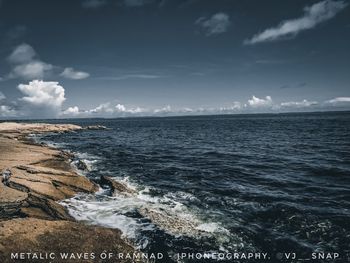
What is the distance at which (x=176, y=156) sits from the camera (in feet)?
117

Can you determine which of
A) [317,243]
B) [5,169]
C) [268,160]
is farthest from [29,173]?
[268,160]

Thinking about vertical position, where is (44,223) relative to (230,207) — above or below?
above

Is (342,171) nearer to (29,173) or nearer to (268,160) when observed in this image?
(268,160)

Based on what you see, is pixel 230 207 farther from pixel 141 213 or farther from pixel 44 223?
pixel 44 223

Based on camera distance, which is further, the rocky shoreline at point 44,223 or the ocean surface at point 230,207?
the ocean surface at point 230,207

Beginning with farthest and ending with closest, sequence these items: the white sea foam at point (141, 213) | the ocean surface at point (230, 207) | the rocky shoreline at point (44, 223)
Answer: the white sea foam at point (141, 213) → the ocean surface at point (230, 207) → the rocky shoreline at point (44, 223)

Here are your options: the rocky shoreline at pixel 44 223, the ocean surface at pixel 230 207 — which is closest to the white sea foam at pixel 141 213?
the ocean surface at pixel 230 207

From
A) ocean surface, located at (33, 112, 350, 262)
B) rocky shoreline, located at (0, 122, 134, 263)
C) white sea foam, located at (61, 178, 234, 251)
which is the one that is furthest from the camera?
white sea foam, located at (61, 178, 234, 251)

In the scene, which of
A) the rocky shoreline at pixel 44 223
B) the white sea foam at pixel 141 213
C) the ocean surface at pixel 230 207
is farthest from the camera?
the white sea foam at pixel 141 213

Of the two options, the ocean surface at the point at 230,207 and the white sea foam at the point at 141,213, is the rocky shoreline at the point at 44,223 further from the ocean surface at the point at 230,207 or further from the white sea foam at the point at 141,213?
the ocean surface at the point at 230,207

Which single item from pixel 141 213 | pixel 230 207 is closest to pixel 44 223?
pixel 141 213

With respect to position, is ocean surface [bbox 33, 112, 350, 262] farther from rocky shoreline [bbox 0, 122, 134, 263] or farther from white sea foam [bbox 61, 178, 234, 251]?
rocky shoreline [bbox 0, 122, 134, 263]

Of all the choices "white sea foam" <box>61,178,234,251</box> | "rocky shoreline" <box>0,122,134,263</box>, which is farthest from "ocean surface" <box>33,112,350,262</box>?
"rocky shoreline" <box>0,122,134,263</box>

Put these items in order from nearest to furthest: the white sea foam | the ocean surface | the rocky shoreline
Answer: the rocky shoreline
the ocean surface
the white sea foam
